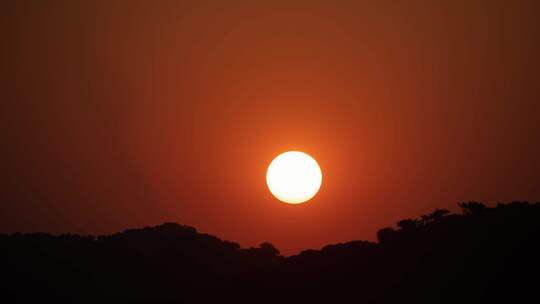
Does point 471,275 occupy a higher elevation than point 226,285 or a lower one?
lower

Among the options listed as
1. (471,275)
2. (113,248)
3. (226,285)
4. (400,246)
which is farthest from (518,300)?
(113,248)

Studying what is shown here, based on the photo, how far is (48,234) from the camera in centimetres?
10006

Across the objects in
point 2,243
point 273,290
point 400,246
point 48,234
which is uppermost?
point 48,234

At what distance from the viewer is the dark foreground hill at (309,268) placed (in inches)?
2169

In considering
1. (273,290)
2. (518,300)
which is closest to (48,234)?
(273,290)

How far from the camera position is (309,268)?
231 feet

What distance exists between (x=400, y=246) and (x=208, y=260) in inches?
1424

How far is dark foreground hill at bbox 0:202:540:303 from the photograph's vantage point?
55.1m

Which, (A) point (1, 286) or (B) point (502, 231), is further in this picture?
(A) point (1, 286)

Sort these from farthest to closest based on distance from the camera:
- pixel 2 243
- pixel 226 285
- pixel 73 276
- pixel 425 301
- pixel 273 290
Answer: pixel 2 243 < pixel 73 276 < pixel 226 285 < pixel 273 290 < pixel 425 301

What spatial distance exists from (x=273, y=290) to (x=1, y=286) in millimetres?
33764

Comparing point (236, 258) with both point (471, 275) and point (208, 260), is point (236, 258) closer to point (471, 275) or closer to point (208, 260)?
point (208, 260)

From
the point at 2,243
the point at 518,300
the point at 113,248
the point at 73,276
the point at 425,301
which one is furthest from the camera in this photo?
the point at 113,248

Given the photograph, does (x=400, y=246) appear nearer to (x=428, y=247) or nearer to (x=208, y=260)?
(x=428, y=247)
